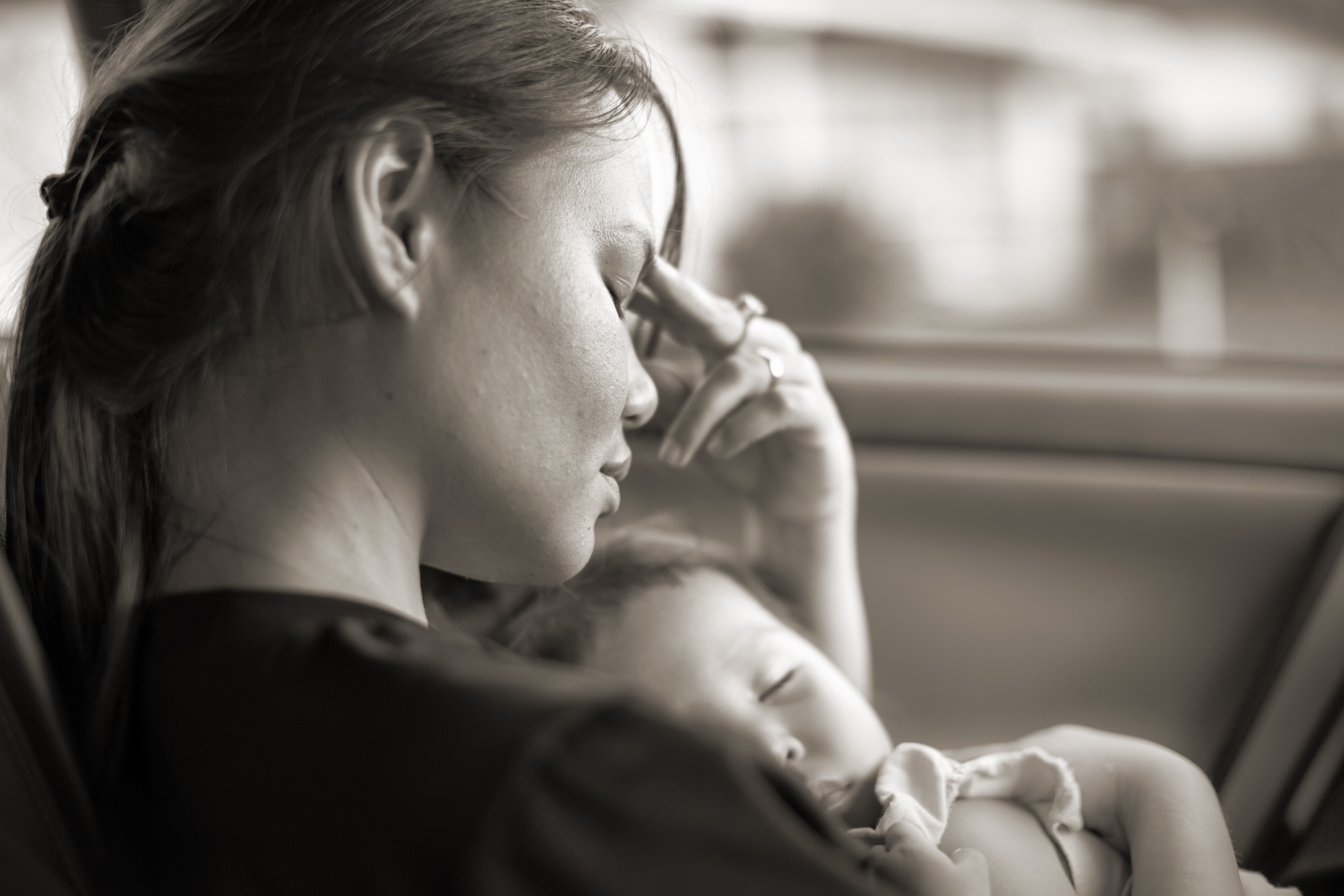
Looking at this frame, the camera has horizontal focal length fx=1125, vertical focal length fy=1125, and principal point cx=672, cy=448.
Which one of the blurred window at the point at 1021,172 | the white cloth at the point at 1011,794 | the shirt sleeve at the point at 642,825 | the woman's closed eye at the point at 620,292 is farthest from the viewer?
the blurred window at the point at 1021,172

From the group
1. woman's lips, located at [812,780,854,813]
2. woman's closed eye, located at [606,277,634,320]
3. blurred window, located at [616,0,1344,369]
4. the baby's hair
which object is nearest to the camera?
woman's closed eye, located at [606,277,634,320]

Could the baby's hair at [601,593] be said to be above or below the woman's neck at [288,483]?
below

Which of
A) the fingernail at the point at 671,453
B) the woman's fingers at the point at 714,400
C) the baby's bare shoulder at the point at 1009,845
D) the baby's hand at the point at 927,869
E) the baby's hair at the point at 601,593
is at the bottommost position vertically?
the baby's bare shoulder at the point at 1009,845

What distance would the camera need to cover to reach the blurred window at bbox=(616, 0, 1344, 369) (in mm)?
1916

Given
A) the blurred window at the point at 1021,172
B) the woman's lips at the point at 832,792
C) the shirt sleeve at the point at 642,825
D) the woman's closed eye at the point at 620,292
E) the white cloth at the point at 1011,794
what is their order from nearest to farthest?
the shirt sleeve at the point at 642,825 → the woman's closed eye at the point at 620,292 → the white cloth at the point at 1011,794 → the woman's lips at the point at 832,792 → the blurred window at the point at 1021,172

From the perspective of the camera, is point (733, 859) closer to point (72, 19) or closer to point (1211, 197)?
point (72, 19)

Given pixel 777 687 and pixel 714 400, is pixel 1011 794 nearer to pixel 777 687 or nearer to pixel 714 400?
pixel 777 687

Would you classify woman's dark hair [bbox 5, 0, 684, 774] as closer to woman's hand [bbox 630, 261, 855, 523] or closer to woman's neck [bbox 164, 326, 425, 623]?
woman's neck [bbox 164, 326, 425, 623]

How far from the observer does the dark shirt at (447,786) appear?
0.57m

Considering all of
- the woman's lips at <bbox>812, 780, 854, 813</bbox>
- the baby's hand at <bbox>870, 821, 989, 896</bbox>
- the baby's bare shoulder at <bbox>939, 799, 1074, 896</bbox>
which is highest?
the baby's hand at <bbox>870, 821, 989, 896</bbox>

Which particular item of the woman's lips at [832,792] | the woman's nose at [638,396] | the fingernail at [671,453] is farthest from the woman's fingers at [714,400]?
the woman's lips at [832,792]

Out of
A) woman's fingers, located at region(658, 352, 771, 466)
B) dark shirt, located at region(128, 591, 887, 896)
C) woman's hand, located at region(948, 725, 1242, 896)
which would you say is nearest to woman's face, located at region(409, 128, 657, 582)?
dark shirt, located at region(128, 591, 887, 896)

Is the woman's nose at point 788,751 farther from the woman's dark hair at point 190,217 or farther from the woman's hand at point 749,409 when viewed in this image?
the woman's dark hair at point 190,217

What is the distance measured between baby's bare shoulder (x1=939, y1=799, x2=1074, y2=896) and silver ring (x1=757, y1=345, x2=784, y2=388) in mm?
463
